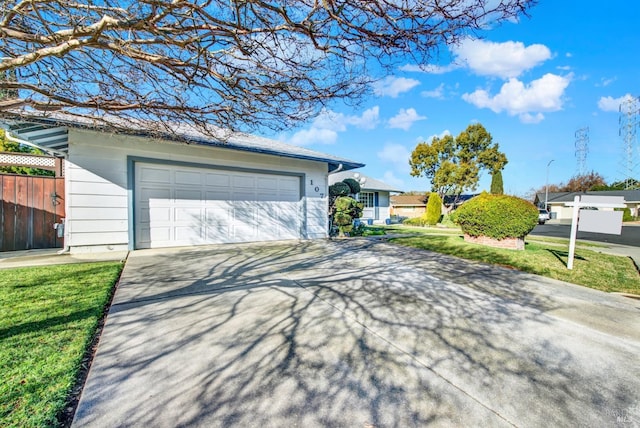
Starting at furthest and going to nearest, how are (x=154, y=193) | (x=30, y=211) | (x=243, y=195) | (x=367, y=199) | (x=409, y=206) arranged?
1. (x=409, y=206)
2. (x=367, y=199)
3. (x=243, y=195)
4. (x=154, y=193)
5. (x=30, y=211)

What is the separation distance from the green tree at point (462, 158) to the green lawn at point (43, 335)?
25.6 metres

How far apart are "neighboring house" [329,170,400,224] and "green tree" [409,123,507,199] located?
20.9 feet

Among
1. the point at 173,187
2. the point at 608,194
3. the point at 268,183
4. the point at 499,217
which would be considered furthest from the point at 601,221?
the point at 608,194

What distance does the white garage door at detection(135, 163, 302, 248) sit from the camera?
744 cm

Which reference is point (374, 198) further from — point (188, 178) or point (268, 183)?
point (188, 178)

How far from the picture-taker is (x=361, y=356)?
91.5 inches

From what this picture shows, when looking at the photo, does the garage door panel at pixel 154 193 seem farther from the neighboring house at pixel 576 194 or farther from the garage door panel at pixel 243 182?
the neighboring house at pixel 576 194

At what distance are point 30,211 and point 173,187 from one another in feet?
11.4

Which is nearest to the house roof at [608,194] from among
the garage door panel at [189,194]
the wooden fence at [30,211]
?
the garage door panel at [189,194]

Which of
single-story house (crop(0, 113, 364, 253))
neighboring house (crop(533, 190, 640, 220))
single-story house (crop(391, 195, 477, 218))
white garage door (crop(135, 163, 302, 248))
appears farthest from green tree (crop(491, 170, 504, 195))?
white garage door (crop(135, 163, 302, 248))

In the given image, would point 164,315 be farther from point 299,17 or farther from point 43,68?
point 299,17

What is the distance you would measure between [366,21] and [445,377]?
329cm

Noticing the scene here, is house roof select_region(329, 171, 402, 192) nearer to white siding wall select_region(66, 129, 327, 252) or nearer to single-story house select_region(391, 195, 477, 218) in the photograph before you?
single-story house select_region(391, 195, 477, 218)

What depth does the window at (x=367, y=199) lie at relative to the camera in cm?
2049
